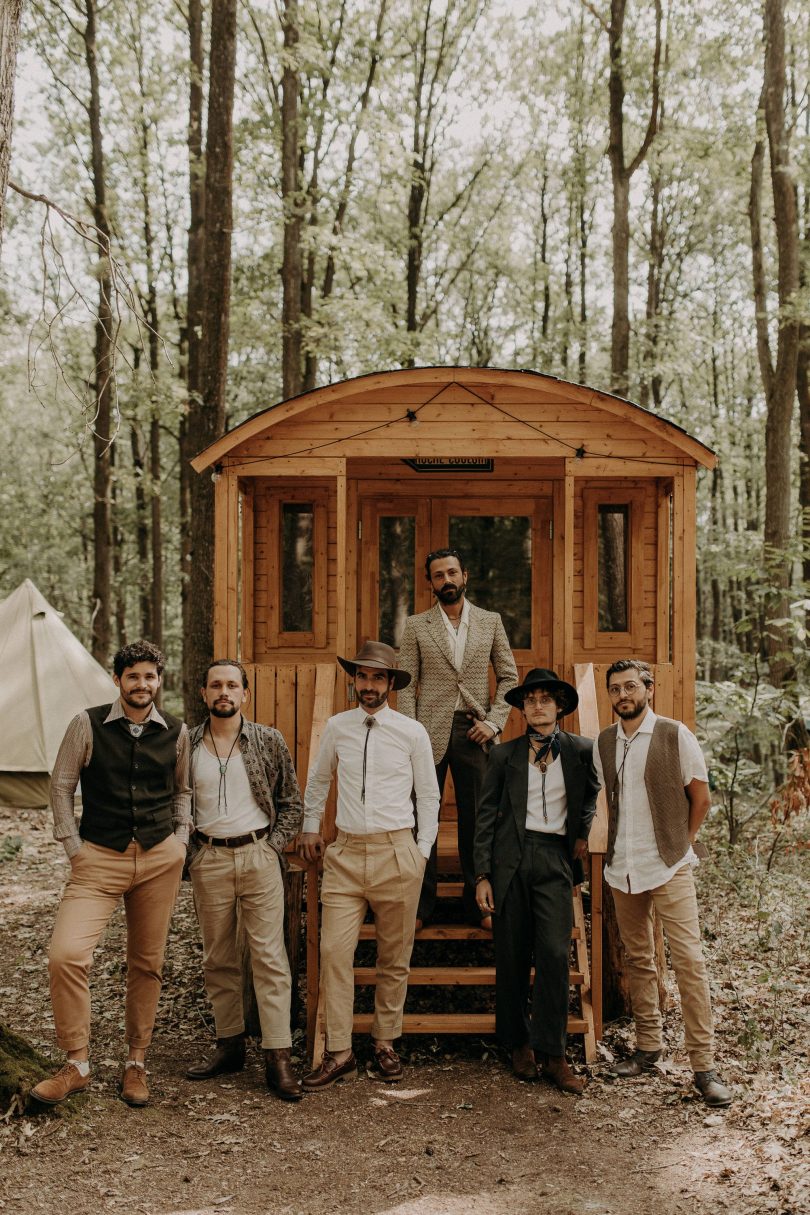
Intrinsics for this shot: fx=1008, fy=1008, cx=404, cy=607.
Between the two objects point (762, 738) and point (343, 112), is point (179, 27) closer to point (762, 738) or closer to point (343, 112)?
point (343, 112)

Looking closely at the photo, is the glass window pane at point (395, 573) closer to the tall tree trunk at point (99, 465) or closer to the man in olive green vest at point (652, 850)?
the man in olive green vest at point (652, 850)

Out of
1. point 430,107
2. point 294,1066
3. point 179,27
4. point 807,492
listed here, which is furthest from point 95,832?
point 430,107

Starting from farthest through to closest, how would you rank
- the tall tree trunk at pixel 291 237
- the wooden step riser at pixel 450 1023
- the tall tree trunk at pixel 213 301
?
the tall tree trunk at pixel 291 237
the tall tree trunk at pixel 213 301
the wooden step riser at pixel 450 1023

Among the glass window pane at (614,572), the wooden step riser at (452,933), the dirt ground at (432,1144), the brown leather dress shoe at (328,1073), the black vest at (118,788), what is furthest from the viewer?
the glass window pane at (614,572)

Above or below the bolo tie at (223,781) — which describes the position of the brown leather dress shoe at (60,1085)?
below

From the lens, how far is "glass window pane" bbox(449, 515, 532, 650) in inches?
321

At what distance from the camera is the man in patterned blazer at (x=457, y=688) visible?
5891 millimetres

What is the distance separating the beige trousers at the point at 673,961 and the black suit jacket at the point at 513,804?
44cm

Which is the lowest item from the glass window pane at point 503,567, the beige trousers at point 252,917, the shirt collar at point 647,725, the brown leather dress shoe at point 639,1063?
the brown leather dress shoe at point 639,1063

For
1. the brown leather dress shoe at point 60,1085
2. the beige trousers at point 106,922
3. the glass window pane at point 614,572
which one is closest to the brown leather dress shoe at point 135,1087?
the beige trousers at point 106,922

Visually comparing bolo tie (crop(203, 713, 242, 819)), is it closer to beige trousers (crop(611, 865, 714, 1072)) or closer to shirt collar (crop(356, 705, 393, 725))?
shirt collar (crop(356, 705, 393, 725))

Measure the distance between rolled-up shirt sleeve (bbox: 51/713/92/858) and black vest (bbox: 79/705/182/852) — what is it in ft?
0.13

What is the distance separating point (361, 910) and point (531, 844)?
943 millimetres

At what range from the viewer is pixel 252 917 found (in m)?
5.07
